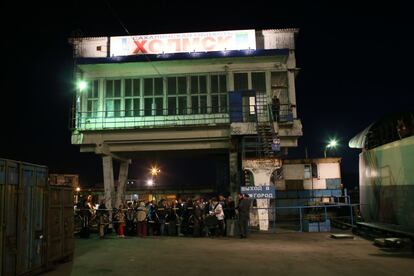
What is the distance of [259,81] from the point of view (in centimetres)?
2617

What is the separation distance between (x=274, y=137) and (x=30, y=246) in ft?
51.5

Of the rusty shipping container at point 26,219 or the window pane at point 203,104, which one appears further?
the window pane at point 203,104

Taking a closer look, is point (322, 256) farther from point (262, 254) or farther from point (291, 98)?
point (291, 98)

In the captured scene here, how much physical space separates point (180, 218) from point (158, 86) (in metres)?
9.81

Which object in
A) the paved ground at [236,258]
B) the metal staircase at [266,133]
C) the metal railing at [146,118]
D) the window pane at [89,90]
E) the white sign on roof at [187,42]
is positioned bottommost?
the paved ground at [236,258]

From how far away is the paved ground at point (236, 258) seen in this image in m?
10.4

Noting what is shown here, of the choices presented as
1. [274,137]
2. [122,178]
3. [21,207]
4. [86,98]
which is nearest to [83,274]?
[21,207]

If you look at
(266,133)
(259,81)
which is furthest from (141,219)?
(259,81)

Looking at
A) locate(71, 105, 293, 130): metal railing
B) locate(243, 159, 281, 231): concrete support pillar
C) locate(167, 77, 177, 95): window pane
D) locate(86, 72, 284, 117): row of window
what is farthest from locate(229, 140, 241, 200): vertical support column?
locate(167, 77, 177, 95): window pane

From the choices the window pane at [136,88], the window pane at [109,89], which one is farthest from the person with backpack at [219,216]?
the window pane at [109,89]

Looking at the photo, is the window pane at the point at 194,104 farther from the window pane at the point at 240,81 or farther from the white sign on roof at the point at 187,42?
the white sign on roof at the point at 187,42

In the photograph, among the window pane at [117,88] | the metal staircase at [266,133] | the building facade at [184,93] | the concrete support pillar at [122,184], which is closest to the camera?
the metal staircase at [266,133]

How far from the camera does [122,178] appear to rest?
98.8ft

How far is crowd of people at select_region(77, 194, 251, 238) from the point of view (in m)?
18.5
